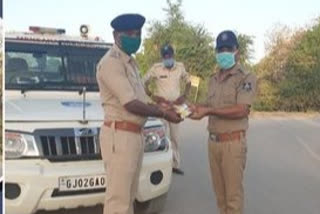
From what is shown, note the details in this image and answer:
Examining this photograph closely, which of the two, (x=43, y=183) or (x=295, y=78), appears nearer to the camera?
(x=43, y=183)

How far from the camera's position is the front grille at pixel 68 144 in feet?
17.5

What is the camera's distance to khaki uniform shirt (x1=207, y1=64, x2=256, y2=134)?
16.5 ft

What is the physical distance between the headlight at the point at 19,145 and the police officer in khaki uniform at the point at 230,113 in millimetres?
1336

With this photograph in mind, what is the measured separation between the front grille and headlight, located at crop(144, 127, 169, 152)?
1.67ft

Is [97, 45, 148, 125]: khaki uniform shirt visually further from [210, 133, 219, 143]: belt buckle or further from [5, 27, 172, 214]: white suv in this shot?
[5, 27, 172, 214]: white suv

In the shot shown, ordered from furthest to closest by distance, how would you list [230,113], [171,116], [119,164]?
1. [230,113]
2. [171,116]
3. [119,164]

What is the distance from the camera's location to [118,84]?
432 cm

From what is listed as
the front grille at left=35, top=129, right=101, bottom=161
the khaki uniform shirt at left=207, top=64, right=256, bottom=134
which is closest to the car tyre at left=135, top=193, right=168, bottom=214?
the front grille at left=35, top=129, right=101, bottom=161

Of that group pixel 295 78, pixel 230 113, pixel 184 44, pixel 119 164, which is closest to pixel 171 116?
pixel 230 113

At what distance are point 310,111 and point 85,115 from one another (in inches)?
878

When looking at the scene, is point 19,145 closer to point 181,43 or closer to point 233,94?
point 233,94

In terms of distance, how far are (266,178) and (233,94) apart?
4153mm

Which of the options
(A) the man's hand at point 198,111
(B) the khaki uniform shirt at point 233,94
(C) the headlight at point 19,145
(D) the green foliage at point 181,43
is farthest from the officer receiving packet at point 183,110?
(D) the green foliage at point 181,43

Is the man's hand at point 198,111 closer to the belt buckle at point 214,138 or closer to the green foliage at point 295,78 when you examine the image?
the belt buckle at point 214,138
